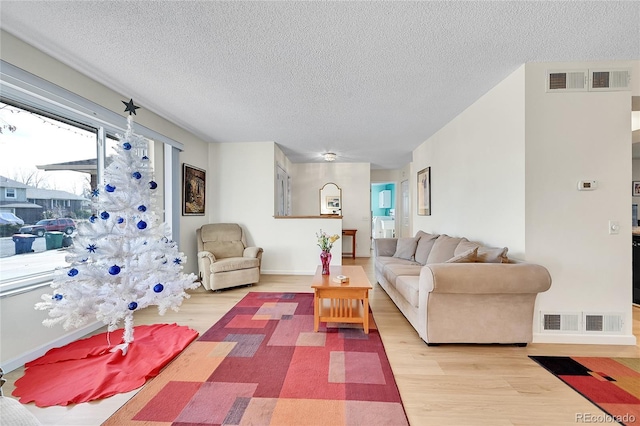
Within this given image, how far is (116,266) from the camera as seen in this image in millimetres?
2123

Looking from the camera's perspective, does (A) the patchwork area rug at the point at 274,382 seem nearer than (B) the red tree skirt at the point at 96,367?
Yes

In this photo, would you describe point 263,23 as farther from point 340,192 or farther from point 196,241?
point 340,192

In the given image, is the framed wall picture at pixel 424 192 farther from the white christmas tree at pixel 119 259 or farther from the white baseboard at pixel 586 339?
the white christmas tree at pixel 119 259

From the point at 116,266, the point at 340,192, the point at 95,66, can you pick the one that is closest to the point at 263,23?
the point at 95,66

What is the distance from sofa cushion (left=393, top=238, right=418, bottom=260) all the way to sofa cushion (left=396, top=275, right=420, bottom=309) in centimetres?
115

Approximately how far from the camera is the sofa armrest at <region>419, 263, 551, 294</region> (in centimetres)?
211

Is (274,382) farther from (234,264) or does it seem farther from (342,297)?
(234,264)

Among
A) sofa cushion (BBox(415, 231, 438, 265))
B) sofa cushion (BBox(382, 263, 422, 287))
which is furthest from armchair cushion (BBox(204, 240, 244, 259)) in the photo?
sofa cushion (BBox(415, 231, 438, 265))

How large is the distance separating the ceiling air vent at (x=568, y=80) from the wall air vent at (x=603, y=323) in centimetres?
203

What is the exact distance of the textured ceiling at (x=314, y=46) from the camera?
5.65ft

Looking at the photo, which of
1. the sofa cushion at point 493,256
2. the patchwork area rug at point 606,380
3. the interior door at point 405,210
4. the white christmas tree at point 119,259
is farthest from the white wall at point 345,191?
the patchwork area rug at point 606,380

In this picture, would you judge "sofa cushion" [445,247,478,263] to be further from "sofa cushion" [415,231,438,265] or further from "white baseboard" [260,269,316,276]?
"white baseboard" [260,269,316,276]

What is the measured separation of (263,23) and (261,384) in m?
2.50

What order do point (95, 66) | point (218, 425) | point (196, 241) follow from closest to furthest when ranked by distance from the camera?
1. point (218, 425)
2. point (95, 66)
3. point (196, 241)
